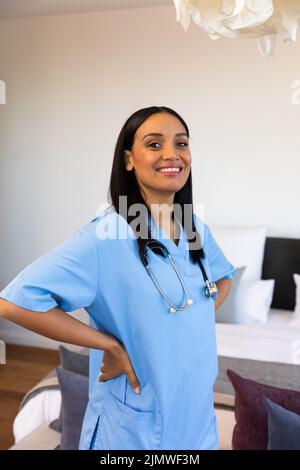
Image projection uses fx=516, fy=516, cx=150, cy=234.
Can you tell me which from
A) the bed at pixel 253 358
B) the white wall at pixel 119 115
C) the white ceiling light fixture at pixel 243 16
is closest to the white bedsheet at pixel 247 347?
the bed at pixel 253 358

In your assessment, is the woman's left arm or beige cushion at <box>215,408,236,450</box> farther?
beige cushion at <box>215,408,236,450</box>

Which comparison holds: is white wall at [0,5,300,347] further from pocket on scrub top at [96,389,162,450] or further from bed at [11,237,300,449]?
pocket on scrub top at [96,389,162,450]

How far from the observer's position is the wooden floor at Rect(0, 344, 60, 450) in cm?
263

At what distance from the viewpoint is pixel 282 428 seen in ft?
4.02

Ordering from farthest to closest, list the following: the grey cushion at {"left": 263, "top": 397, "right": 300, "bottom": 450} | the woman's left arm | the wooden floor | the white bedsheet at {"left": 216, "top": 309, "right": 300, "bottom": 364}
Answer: the wooden floor, the white bedsheet at {"left": 216, "top": 309, "right": 300, "bottom": 364}, the woman's left arm, the grey cushion at {"left": 263, "top": 397, "right": 300, "bottom": 450}

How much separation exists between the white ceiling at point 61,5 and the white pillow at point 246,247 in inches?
59.6

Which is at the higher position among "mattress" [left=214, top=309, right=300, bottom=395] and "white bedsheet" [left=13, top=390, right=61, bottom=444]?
"mattress" [left=214, top=309, right=300, bottom=395]

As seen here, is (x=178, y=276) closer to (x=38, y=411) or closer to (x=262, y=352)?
(x=38, y=411)

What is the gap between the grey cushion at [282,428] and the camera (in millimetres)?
1215

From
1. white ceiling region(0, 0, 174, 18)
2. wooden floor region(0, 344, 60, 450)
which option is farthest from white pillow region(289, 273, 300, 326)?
white ceiling region(0, 0, 174, 18)

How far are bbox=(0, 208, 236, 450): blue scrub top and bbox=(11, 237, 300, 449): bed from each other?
63cm

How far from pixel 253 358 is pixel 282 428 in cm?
117

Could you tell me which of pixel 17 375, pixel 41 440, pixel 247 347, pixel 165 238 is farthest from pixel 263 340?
pixel 165 238

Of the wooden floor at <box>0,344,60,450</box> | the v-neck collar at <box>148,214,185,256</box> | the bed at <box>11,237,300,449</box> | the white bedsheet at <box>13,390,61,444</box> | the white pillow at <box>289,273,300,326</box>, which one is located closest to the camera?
the v-neck collar at <box>148,214,185,256</box>
